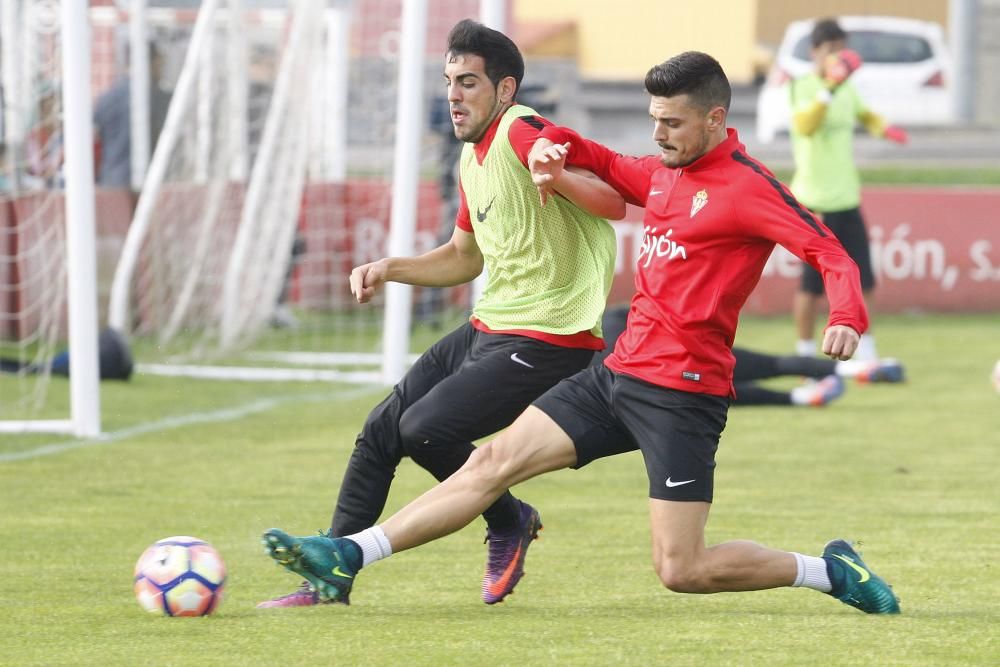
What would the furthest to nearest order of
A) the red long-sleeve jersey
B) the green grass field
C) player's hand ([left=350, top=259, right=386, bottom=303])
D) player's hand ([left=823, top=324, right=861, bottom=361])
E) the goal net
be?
the goal net, player's hand ([left=350, top=259, right=386, bottom=303]), the red long-sleeve jersey, the green grass field, player's hand ([left=823, top=324, right=861, bottom=361])

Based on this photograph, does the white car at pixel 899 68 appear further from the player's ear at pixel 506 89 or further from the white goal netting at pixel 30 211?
the player's ear at pixel 506 89

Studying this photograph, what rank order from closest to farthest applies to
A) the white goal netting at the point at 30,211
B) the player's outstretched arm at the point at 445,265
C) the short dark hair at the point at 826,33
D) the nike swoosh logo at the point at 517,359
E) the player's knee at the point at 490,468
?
1. the player's knee at the point at 490,468
2. the nike swoosh logo at the point at 517,359
3. the player's outstretched arm at the point at 445,265
4. the white goal netting at the point at 30,211
5. the short dark hair at the point at 826,33

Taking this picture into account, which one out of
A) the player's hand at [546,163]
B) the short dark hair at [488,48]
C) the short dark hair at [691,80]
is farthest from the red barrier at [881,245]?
the short dark hair at [691,80]

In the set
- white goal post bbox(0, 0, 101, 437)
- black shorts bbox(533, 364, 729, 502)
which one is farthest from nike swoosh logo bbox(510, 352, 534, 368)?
white goal post bbox(0, 0, 101, 437)

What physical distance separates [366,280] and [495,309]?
1.55ft

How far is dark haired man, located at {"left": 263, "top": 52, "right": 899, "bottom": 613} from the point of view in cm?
539

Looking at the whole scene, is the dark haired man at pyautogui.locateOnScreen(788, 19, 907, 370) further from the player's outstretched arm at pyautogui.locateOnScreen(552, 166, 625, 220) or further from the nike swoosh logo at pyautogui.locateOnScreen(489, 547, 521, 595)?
the player's outstretched arm at pyautogui.locateOnScreen(552, 166, 625, 220)

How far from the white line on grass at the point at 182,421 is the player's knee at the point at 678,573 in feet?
15.6

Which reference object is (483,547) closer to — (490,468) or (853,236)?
(490,468)

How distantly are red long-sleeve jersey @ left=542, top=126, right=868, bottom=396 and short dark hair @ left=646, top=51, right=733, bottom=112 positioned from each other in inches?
6.5

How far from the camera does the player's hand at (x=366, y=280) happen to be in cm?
579

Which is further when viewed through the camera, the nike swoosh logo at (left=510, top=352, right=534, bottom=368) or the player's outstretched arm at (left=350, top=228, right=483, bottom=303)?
the player's outstretched arm at (left=350, top=228, right=483, bottom=303)

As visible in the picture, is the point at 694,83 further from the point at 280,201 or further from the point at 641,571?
the point at 280,201

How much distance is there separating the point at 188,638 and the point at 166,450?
440 centimetres
